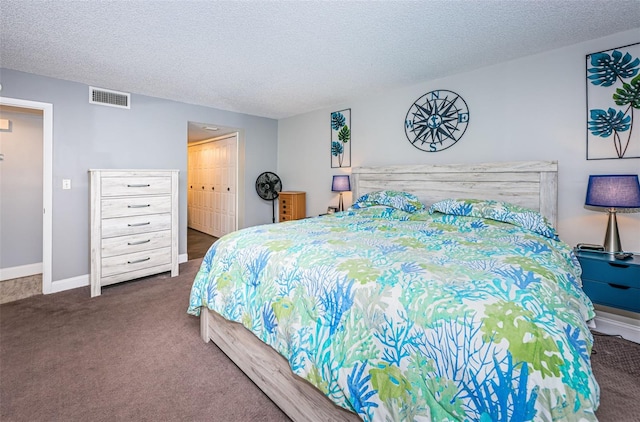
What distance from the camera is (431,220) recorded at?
2.94 metres

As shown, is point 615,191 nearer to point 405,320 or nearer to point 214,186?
point 405,320

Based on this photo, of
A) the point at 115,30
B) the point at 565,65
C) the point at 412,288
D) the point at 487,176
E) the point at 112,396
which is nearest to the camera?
the point at 412,288

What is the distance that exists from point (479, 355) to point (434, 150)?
9.84 ft

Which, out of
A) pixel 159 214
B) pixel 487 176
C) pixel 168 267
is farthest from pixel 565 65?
pixel 168 267

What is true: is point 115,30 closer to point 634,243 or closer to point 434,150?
point 434,150

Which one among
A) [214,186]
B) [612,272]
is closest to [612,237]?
[612,272]

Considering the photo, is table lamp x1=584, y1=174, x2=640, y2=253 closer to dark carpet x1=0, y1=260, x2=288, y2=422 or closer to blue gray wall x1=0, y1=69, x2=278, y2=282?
dark carpet x1=0, y1=260, x2=288, y2=422

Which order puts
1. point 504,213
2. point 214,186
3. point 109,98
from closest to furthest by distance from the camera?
point 504,213
point 109,98
point 214,186

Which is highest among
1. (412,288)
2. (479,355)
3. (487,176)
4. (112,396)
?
(487,176)

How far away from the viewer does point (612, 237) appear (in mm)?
2334

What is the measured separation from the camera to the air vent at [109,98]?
361 centimetres

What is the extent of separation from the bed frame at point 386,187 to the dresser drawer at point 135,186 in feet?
6.61

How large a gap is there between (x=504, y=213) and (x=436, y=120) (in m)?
1.46

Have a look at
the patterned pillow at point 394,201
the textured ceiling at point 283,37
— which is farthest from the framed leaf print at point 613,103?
the patterned pillow at point 394,201
